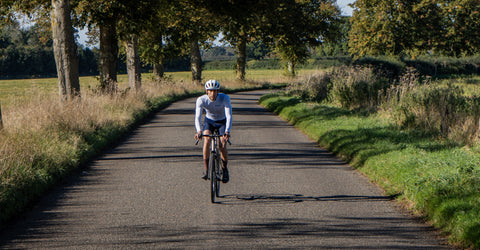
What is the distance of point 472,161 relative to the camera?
862cm

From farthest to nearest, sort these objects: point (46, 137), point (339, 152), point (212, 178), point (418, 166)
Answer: point (339, 152)
point (46, 137)
point (418, 166)
point (212, 178)

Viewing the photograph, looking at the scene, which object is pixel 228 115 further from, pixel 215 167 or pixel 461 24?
pixel 461 24

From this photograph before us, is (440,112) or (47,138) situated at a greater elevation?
(440,112)

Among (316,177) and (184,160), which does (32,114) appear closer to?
(184,160)

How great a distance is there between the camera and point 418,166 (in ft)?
28.5

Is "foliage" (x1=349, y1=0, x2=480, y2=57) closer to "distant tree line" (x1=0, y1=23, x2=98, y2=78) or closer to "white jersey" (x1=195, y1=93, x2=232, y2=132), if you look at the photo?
"white jersey" (x1=195, y1=93, x2=232, y2=132)

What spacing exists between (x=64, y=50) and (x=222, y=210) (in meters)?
10.8

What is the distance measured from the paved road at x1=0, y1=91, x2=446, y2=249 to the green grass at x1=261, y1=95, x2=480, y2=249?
0.94ft

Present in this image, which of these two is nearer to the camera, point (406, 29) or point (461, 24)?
point (406, 29)

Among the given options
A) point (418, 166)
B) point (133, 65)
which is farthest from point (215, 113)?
point (133, 65)

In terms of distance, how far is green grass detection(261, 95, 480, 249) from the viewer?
6105mm

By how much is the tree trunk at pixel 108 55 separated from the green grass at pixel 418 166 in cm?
1110

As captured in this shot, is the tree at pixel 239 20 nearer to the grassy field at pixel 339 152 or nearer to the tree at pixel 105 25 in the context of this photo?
the tree at pixel 105 25

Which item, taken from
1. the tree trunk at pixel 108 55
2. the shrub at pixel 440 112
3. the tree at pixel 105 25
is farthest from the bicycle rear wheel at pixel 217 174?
the tree trunk at pixel 108 55
